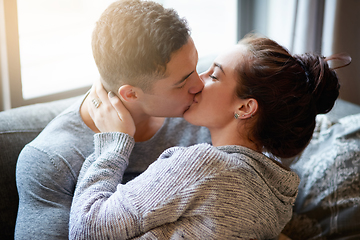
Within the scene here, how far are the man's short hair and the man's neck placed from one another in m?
0.23

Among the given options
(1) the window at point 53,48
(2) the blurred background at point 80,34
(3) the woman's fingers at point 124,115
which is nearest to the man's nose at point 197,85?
(3) the woman's fingers at point 124,115

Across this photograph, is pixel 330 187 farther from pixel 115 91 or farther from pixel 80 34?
pixel 80 34

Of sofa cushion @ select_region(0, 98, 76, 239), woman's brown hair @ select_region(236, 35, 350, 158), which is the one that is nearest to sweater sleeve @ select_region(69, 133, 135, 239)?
sofa cushion @ select_region(0, 98, 76, 239)

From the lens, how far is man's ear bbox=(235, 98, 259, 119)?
4.08ft

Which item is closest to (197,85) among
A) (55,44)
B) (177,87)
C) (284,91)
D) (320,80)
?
(177,87)

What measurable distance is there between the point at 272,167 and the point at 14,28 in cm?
146

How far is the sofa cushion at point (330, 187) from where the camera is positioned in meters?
1.52

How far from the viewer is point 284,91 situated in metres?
1.21

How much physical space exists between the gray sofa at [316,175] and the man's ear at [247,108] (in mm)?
507

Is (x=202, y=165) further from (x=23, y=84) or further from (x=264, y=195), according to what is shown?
(x=23, y=84)

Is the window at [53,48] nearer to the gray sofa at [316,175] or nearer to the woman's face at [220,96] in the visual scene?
the gray sofa at [316,175]

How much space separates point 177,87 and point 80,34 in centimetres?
126

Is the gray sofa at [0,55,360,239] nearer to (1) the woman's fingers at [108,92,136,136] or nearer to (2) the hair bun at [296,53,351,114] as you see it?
(2) the hair bun at [296,53,351,114]

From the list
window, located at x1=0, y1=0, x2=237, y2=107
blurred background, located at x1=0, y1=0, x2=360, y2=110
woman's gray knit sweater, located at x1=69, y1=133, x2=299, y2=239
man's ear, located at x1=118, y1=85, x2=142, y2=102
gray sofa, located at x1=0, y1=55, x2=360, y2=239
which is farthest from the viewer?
window, located at x1=0, y1=0, x2=237, y2=107
